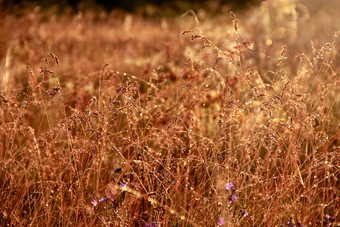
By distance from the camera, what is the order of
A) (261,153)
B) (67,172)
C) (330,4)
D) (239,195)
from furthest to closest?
(330,4), (261,153), (67,172), (239,195)

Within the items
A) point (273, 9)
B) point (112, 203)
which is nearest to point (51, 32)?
point (273, 9)

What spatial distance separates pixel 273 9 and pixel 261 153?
Result: 177 inches

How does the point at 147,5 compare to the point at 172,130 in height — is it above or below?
below

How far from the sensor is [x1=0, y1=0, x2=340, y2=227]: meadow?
5.96 ft

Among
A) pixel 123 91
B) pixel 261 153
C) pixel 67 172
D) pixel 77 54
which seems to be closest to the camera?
pixel 123 91

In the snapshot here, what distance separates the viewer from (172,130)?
6.00 feet

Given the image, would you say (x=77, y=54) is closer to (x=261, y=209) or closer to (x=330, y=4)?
(x=261, y=209)

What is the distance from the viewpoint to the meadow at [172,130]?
5.96 feet

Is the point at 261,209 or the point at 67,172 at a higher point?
the point at 261,209

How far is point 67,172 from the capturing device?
2273mm

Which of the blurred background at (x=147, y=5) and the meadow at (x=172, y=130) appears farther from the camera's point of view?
the blurred background at (x=147, y=5)

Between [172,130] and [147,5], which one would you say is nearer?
[172,130]

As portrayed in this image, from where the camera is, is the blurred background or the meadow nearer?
the meadow

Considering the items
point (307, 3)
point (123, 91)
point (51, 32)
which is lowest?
point (51, 32)
